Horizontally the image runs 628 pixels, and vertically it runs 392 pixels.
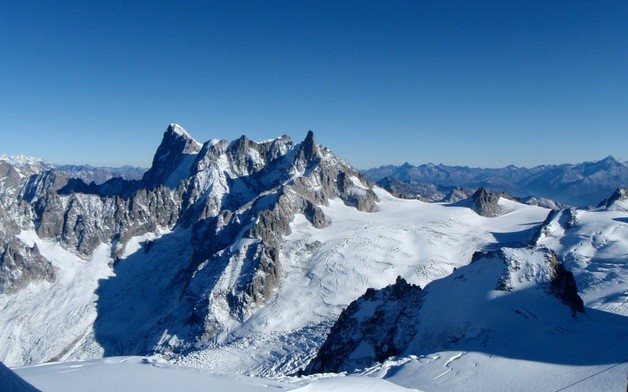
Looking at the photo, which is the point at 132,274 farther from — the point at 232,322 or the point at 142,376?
the point at 142,376

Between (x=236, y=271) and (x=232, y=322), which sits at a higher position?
(x=236, y=271)

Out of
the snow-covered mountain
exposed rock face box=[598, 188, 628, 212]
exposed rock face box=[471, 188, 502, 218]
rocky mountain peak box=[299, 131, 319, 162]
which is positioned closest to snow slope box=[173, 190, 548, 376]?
the snow-covered mountain

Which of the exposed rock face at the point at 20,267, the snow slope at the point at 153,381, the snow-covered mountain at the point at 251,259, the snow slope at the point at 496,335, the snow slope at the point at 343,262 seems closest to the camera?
the snow slope at the point at 153,381

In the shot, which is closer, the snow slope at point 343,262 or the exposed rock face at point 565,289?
the exposed rock face at point 565,289

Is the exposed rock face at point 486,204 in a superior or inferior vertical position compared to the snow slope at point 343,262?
superior

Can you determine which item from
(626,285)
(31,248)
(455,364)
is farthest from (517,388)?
(31,248)

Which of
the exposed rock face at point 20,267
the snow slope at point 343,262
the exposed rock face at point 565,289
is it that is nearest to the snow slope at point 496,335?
the exposed rock face at point 565,289

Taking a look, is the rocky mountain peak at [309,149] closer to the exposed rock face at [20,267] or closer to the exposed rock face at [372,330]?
the exposed rock face at [20,267]
